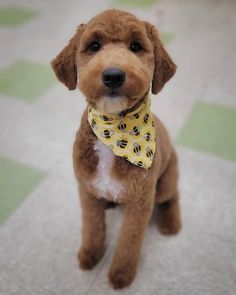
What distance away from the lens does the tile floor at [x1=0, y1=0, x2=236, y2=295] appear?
4.49 ft

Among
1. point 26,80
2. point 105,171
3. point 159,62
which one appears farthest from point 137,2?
point 105,171

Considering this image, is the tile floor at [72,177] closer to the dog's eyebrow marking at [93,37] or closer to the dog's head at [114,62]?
the dog's head at [114,62]

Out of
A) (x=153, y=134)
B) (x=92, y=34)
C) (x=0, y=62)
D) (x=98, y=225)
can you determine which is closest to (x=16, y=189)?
(x=98, y=225)

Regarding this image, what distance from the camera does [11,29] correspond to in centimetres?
315

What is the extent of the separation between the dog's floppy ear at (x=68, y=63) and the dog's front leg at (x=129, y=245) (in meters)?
0.46

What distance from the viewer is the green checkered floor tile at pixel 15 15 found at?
10.7 feet

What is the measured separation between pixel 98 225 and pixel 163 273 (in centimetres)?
30

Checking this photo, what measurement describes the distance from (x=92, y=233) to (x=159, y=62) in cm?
67

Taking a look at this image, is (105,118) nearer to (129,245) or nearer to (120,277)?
(129,245)

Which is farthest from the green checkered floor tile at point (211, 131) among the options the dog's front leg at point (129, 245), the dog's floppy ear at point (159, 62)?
the dog's floppy ear at point (159, 62)

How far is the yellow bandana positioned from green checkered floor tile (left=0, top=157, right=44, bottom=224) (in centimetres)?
69

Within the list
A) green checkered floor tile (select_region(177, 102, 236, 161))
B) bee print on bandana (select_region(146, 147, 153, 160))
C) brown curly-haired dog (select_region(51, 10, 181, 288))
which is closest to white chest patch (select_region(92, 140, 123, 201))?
brown curly-haired dog (select_region(51, 10, 181, 288))

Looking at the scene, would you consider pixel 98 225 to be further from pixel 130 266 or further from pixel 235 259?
pixel 235 259

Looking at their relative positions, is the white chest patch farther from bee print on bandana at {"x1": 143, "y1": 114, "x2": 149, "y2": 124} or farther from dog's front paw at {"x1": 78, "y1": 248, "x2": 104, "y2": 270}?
dog's front paw at {"x1": 78, "y1": 248, "x2": 104, "y2": 270}
